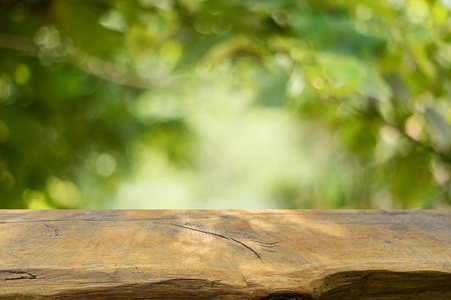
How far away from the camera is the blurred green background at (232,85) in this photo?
1.82ft

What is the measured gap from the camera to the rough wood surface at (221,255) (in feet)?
0.77

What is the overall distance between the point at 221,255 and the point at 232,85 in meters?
0.96

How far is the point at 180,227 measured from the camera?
31cm

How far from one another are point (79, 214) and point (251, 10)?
39cm

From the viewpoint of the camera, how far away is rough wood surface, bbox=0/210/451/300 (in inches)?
9.2

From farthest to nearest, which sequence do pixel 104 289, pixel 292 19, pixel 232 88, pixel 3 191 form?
pixel 232 88 → pixel 3 191 → pixel 292 19 → pixel 104 289

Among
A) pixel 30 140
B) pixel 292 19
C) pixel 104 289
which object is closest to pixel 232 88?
pixel 30 140

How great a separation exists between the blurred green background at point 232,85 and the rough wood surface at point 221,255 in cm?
18

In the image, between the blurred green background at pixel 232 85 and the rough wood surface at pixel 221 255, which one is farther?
the blurred green background at pixel 232 85

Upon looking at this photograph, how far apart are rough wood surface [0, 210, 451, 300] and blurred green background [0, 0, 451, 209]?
180mm

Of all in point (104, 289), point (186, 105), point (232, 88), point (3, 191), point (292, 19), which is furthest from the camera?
point (186, 105)

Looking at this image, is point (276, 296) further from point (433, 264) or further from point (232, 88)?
point (232, 88)

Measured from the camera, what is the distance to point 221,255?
10.4 inches

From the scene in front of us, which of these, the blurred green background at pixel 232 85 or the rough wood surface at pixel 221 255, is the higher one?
the blurred green background at pixel 232 85
